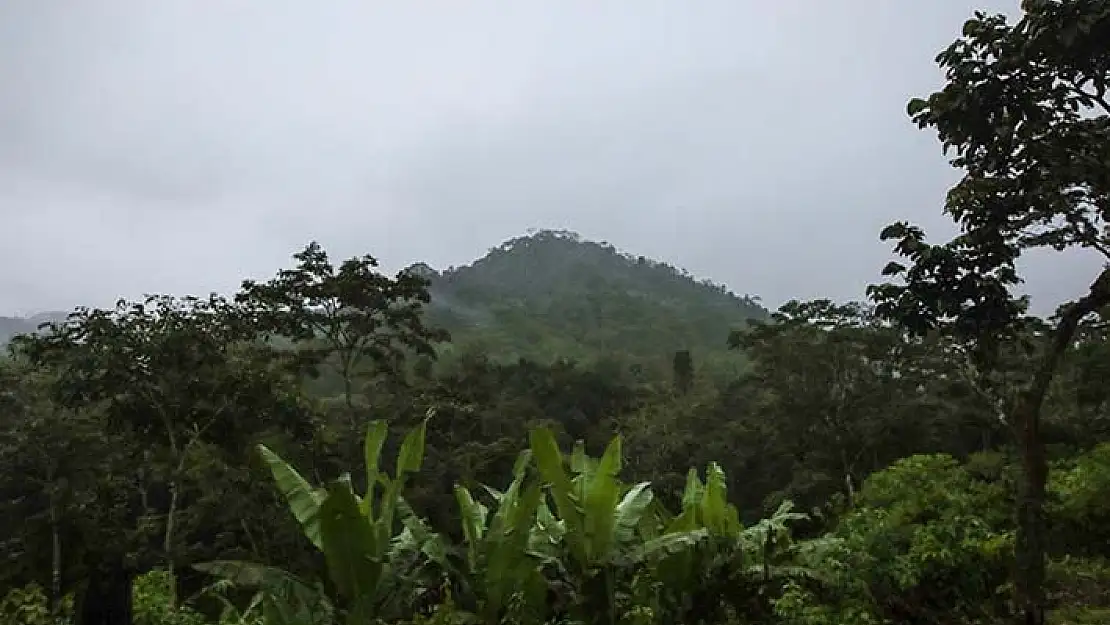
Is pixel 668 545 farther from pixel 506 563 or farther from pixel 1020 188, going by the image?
pixel 1020 188

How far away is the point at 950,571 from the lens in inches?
235

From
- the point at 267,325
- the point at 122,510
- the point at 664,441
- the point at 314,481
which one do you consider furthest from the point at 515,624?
the point at 664,441

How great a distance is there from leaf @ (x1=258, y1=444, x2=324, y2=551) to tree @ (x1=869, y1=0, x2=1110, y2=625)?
15.2 feet

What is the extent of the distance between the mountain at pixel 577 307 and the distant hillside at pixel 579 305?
0.10 meters

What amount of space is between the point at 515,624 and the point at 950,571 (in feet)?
11.3

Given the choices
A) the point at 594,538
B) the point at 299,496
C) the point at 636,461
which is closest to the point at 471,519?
the point at 594,538

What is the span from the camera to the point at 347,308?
548 inches

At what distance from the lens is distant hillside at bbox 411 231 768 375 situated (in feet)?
209

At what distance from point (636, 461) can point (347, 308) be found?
12.6m

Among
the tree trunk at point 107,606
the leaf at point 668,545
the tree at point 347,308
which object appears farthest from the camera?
the tree at point 347,308

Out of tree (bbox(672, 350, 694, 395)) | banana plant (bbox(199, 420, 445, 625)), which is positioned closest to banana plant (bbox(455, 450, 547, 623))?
banana plant (bbox(199, 420, 445, 625))

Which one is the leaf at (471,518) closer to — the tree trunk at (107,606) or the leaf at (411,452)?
the leaf at (411,452)

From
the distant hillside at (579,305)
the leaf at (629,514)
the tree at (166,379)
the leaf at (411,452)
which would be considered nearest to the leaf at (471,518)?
the leaf at (411,452)

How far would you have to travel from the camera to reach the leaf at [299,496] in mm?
4363
